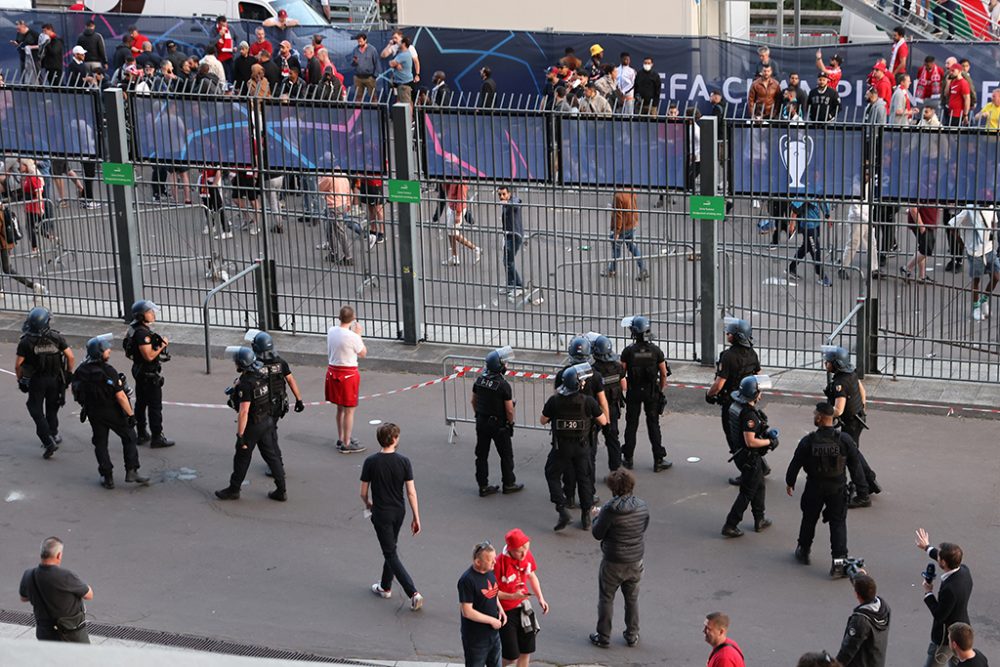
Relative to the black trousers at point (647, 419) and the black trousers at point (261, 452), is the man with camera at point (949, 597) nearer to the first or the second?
the black trousers at point (647, 419)

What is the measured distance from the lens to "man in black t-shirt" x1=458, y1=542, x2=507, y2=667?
311 inches

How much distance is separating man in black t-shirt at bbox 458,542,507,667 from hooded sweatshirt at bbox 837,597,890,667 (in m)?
1.99

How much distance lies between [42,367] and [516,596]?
6.10 m

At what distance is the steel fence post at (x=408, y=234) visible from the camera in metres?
15.0

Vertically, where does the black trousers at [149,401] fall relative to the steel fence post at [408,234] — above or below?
below

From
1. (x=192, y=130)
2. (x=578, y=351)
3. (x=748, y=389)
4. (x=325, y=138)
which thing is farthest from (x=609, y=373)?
(x=192, y=130)

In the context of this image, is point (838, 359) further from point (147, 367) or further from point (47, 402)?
point (47, 402)

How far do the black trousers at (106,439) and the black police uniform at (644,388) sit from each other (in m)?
4.36

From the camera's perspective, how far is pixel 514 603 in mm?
8289

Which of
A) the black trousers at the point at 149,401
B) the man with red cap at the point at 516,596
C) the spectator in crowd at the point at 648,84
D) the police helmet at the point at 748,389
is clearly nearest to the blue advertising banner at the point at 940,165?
the police helmet at the point at 748,389

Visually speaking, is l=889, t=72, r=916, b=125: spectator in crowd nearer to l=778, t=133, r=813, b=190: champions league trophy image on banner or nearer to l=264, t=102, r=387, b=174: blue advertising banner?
l=778, t=133, r=813, b=190: champions league trophy image on banner

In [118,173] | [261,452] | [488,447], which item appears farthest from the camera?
[118,173]

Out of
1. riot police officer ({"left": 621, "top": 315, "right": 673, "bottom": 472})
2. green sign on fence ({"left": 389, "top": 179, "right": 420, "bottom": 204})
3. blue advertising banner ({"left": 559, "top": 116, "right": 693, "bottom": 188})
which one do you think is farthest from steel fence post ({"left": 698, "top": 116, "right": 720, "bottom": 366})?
green sign on fence ({"left": 389, "top": 179, "right": 420, "bottom": 204})

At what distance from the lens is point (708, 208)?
14.1 metres
